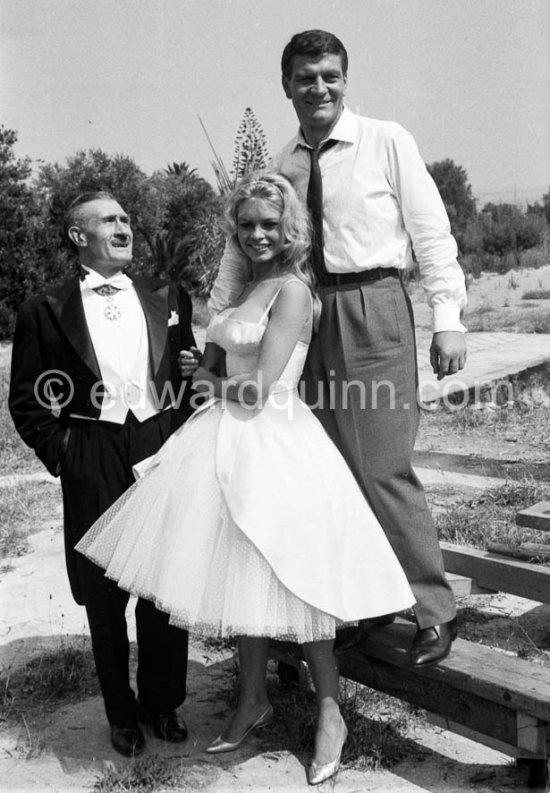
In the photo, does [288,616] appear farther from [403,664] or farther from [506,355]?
[506,355]

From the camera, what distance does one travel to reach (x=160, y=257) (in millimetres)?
27109

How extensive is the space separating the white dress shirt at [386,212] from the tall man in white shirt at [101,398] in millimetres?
717

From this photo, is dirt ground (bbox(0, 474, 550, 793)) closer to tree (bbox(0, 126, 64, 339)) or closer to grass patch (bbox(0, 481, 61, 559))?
grass patch (bbox(0, 481, 61, 559))

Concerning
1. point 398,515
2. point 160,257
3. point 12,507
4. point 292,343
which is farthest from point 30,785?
point 160,257

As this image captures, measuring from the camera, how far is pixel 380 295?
2.92 metres

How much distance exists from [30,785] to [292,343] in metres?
1.67

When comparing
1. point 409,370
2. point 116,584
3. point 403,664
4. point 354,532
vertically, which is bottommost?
point 403,664

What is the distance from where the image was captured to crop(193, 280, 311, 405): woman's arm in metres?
2.86

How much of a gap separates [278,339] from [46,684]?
72.0 inches

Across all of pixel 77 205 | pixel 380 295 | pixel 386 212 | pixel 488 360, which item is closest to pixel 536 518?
pixel 380 295

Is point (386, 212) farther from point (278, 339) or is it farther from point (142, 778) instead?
point (142, 778)

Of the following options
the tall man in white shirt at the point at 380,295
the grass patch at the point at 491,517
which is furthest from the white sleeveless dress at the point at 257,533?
the grass patch at the point at 491,517

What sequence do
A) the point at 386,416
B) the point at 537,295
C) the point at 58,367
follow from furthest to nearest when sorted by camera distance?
1. the point at 537,295
2. the point at 58,367
3. the point at 386,416

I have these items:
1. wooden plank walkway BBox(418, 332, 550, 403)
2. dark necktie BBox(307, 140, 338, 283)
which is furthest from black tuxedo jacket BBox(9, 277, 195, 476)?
wooden plank walkway BBox(418, 332, 550, 403)
